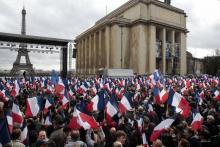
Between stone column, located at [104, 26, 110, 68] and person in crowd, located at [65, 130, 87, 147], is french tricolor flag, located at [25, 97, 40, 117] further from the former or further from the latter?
stone column, located at [104, 26, 110, 68]

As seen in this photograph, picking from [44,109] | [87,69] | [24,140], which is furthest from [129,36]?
[24,140]

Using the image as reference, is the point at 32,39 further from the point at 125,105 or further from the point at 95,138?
the point at 95,138

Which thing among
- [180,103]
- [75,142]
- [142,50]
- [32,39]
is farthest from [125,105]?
[142,50]

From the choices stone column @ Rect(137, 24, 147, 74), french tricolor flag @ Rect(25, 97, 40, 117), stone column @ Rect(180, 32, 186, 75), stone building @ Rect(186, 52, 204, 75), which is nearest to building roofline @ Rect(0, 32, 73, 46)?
stone column @ Rect(137, 24, 147, 74)

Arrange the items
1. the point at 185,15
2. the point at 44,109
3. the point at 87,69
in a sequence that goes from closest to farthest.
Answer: the point at 44,109 < the point at 185,15 < the point at 87,69

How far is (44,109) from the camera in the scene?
43.0ft

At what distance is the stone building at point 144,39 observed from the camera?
237 feet

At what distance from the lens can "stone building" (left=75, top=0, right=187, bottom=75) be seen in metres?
72.1

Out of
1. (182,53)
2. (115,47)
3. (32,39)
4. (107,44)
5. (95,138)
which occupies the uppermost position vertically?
(107,44)

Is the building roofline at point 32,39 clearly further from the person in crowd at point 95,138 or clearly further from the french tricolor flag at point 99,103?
the person in crowd at point 95,138

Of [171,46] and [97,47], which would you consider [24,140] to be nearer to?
[171,46]

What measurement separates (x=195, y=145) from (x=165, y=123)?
1.00m

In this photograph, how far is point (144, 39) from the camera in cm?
7212

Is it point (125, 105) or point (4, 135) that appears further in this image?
point (125, 105)
